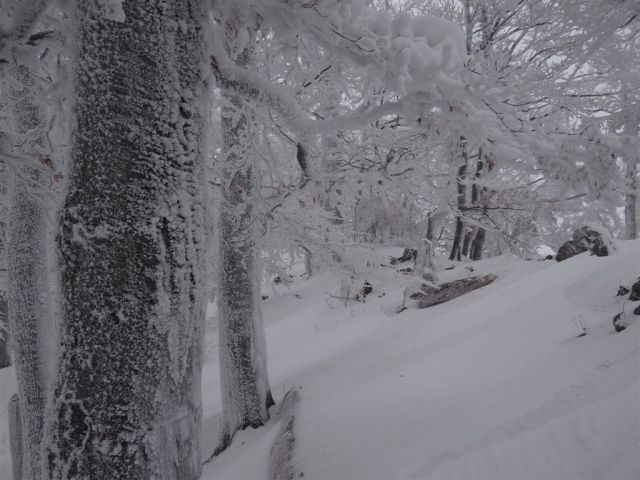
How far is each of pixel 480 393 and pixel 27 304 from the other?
4.54 metres

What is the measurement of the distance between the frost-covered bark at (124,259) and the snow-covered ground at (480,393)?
1.69m

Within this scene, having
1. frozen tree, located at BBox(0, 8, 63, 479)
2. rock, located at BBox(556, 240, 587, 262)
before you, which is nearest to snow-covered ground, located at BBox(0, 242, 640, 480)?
rock, located at BBox(556, 240, 587, 262)

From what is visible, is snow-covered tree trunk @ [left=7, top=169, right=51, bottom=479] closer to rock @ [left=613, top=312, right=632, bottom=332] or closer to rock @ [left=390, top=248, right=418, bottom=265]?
rock @ [left=613, top=312, right=632, bottom=332]

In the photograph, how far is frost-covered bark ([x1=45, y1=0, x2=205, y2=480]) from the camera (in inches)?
53.9

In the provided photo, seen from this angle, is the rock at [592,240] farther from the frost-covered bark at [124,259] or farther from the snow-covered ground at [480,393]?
the frost-covered bark at [124,259]

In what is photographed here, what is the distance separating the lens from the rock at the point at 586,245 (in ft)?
23.0

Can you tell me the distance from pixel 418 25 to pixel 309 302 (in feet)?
36.2

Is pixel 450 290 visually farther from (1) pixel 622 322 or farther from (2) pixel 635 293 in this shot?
(1) pixel 622 322

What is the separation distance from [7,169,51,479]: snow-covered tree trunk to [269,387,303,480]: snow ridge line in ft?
7.89

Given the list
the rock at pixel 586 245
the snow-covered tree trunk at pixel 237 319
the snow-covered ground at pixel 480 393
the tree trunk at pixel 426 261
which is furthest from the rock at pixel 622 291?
the snow-covered tree trunk at pixel 237 319

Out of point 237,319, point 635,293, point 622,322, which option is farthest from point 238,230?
point 635,293

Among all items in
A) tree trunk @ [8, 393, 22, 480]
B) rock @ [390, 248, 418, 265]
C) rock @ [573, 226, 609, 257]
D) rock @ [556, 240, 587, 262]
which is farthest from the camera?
rock @ [390, 248, 418, 265]

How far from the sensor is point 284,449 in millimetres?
3363

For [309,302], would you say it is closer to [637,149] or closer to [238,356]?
[238,356]
